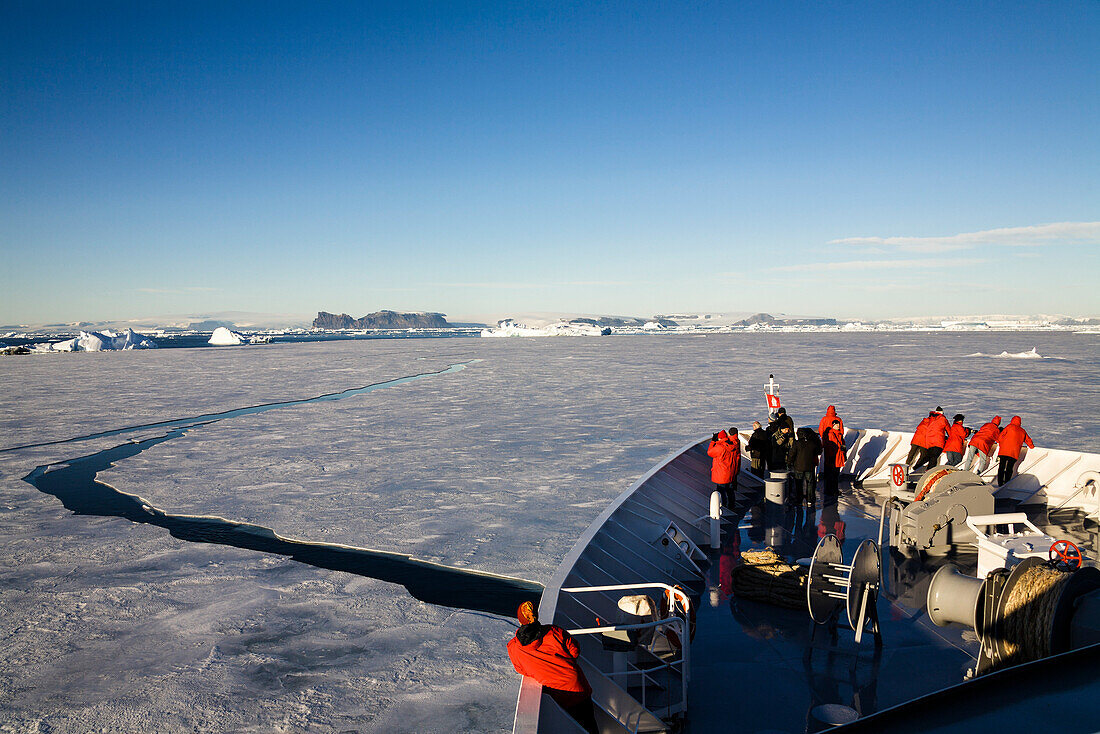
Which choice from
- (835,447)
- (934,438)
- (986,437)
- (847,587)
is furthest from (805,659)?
(986,437)

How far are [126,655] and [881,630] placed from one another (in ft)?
21.4

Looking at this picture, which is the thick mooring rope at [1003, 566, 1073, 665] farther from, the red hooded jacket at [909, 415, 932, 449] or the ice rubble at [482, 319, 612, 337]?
the ice rubble at [482, 319, 612, 337]

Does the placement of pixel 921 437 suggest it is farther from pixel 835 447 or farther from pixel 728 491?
pixel 728 491

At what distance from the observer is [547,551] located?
27.1 ft

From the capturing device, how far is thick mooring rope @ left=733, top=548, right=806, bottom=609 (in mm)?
6031

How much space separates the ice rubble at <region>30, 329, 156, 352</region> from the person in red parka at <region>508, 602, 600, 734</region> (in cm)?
9359

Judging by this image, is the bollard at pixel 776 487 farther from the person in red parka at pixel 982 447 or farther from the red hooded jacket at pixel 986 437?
the red hooded jacket at pixel 986 437

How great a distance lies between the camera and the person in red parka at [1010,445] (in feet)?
31.6

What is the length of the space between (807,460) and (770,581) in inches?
149

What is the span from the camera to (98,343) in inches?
3172

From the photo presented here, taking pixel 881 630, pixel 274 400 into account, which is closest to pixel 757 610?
pixel 881 630

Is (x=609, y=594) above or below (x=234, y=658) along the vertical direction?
above

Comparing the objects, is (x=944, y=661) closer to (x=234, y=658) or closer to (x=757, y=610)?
(x=757, y=610)

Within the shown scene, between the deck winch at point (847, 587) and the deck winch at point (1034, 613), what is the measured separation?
4.22ft
